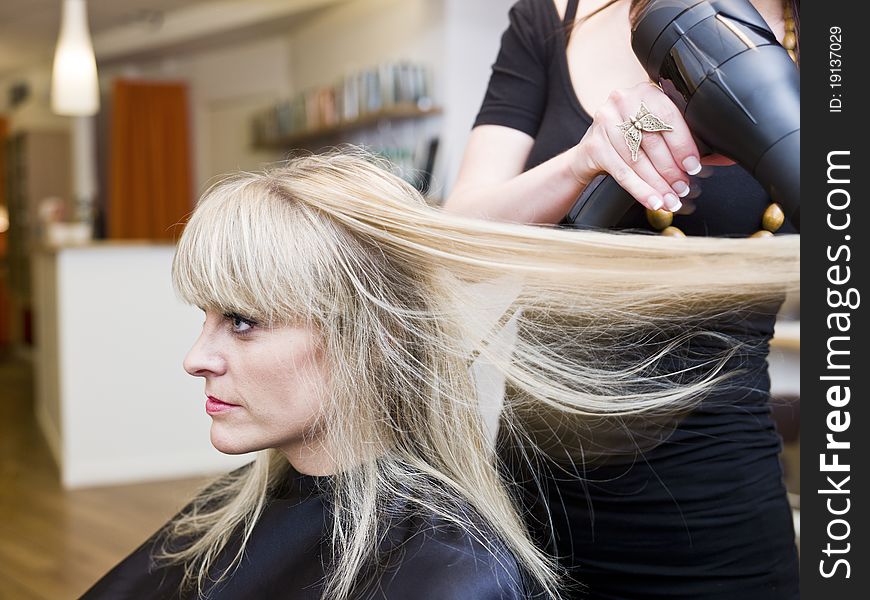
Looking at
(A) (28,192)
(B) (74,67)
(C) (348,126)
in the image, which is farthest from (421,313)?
(A) (28,192)

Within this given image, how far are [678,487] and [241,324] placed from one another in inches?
15.8

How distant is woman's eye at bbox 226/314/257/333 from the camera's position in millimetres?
779

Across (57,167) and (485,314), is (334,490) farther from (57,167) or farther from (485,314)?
(57,167)

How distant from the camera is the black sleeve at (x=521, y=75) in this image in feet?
2.61

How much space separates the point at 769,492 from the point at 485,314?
0.30m

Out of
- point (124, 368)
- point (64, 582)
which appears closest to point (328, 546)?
point (64, 582)

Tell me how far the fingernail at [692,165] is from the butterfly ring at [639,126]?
1.0 inches

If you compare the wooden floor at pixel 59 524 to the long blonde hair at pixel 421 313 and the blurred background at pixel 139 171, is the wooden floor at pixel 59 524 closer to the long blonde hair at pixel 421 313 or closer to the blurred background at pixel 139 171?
the blurred background at pixel 139 171

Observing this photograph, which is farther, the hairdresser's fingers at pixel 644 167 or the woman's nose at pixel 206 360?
the woman's nose at pixel 206 360

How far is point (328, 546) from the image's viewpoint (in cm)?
83

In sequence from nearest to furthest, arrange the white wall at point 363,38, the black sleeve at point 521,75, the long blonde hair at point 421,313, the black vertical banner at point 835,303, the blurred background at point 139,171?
the black vertical banner at point 835,303 < the long blonde hair at point 421,313 < the black sleeve at point 521,75 < the blurred background at point 139,171 < the white wall at point 363,38

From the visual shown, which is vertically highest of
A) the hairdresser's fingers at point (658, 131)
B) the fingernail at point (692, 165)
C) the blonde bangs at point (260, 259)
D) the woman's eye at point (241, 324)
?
the hairdresser's fingers at point (658, 131)

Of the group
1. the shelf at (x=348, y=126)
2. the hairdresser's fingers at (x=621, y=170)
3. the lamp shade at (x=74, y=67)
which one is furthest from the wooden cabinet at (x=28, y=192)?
the hairdresser's fingers at (x=621, y=170)

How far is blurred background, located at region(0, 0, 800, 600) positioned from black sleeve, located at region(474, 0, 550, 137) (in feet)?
0.38
